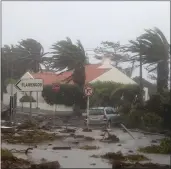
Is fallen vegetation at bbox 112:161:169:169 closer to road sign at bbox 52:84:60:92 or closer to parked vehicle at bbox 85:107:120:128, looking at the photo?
parked vehicle at bbox 85:107:120:128

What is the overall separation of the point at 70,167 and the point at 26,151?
2286 mm

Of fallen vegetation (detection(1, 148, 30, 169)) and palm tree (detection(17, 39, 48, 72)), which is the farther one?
palm tree (detection(17, 39, 48, 72))

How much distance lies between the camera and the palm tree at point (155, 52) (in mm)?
17094

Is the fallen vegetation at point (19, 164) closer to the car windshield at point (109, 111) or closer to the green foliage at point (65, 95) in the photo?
the car windshield at point (109, 111)

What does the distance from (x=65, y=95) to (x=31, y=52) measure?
26.9 feet

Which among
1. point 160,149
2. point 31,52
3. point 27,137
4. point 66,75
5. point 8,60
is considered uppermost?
point 31,52

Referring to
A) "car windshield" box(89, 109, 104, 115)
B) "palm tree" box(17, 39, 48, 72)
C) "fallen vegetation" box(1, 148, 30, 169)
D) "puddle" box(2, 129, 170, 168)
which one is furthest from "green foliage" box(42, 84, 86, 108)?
"fallen vegetation" box(1, 148, 30, 169)

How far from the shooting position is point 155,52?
17.4 m

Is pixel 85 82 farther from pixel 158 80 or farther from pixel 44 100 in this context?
pixel 158 80

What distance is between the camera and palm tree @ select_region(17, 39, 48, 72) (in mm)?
19469

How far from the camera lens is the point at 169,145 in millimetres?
11461

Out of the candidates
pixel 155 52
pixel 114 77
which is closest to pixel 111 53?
pixel 114 77

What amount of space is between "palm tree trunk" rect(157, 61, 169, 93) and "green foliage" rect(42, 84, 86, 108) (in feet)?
25.8

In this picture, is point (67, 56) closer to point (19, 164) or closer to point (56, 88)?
point (56, 88)
